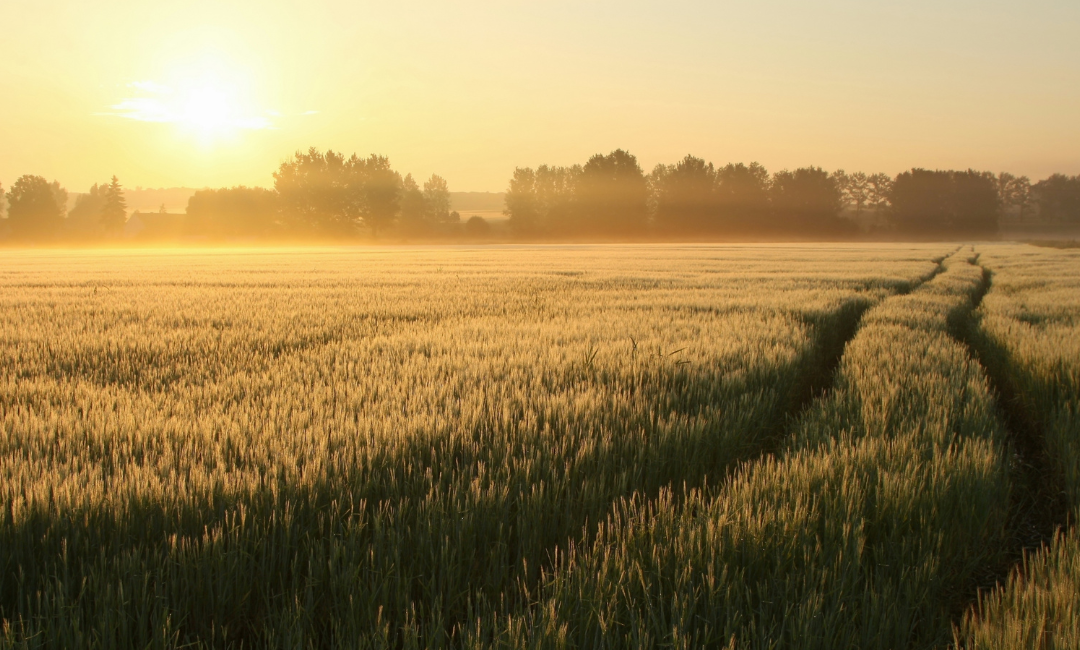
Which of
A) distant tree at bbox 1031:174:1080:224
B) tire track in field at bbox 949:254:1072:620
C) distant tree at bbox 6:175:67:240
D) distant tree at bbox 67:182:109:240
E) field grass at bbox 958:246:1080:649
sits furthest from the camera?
distant tree at bbox 1031:174:1080:224

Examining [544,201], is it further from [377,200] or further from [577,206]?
[377,200]

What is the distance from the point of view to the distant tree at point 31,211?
9206cm

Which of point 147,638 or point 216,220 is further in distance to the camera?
point 216,220

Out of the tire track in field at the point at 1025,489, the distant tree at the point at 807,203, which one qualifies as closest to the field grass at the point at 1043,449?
the tire track in field at the point at 1025,489

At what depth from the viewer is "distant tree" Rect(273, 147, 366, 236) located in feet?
282

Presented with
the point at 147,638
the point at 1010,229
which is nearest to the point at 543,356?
the point at 147,638

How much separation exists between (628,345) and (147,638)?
13.9 feet

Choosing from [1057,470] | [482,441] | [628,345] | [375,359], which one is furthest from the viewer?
[628,345]

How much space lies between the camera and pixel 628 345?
5328mm

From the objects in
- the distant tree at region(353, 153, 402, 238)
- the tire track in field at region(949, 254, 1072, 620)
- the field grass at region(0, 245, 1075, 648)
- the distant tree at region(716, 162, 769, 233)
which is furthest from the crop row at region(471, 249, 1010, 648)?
the distant tree at region(716, 162, 769, 233)

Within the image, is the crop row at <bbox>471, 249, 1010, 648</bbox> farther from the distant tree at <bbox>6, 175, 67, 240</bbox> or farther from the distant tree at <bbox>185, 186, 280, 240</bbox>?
the distant tree at <bbox>6, 175, 67, 240</bbox>

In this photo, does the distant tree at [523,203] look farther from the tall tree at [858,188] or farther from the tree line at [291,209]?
the tall tree at [858,188]

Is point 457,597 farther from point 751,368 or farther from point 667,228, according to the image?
point 667,228

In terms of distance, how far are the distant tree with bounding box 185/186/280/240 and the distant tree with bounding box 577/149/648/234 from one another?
45.5m
